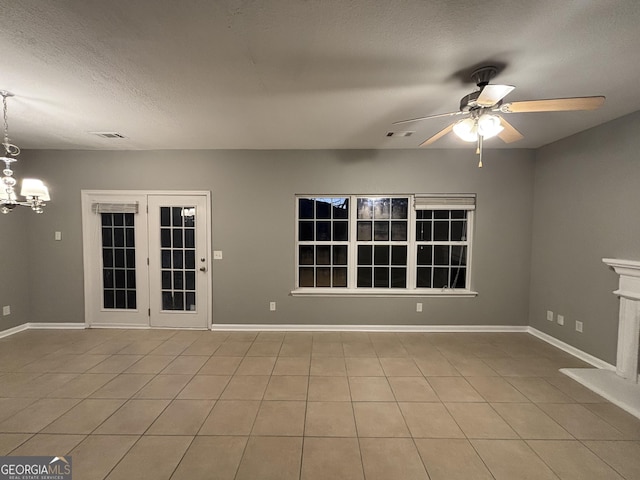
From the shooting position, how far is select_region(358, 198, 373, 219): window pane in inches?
160

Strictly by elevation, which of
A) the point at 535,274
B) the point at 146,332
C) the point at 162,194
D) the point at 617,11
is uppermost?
the point at 617,11

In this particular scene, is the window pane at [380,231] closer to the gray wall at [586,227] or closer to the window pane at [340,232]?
the window pane at [340,232]

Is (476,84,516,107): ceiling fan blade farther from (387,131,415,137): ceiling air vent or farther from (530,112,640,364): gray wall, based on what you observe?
(530,112,640,364): gray wall

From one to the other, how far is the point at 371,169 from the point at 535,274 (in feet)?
9.03

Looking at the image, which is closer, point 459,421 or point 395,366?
point 459,421

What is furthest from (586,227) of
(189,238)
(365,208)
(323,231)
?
(189,238)

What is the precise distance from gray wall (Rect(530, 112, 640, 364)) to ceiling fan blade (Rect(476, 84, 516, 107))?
2.05m

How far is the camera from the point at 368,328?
3.96 m

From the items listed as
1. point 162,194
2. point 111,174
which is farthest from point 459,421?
point 111,174

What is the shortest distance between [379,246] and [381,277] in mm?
474

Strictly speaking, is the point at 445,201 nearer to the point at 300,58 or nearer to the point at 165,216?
the point at 300,58

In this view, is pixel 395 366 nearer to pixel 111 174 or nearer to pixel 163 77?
pixel 163 77

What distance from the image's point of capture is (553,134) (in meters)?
3.26

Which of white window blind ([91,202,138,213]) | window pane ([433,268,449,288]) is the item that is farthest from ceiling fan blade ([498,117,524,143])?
white window blind ([91,202,138,213])
